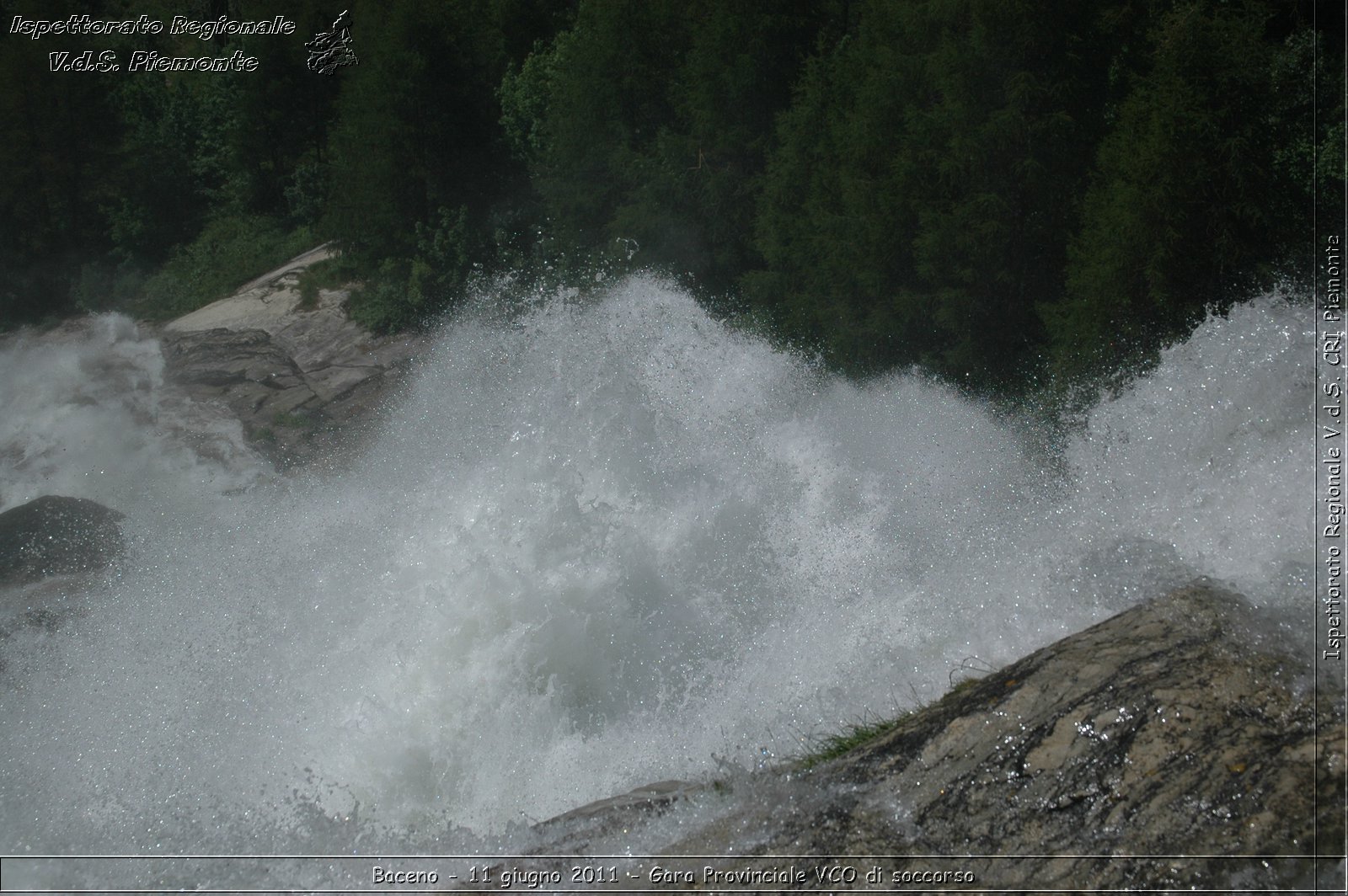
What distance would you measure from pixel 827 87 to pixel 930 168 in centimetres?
219

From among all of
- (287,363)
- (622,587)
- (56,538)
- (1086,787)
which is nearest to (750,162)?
(622,587)

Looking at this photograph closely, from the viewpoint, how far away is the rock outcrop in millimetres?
16016

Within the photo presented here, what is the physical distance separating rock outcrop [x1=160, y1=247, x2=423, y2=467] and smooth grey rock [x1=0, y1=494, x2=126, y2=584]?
3.13 metres

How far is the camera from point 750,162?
41.5 feet

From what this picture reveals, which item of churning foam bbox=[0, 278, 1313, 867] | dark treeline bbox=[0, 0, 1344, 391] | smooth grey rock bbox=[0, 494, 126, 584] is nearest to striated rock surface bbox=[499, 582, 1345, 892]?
churning foam bbox=[0, 278, 1313, 867]

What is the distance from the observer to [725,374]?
29.2ft

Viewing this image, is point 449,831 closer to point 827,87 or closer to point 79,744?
point 79,744

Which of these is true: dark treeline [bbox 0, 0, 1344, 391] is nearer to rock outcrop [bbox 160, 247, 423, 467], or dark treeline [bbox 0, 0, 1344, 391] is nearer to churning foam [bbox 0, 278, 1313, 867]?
rock outcrop [bbox 160, 247, 423, 467]

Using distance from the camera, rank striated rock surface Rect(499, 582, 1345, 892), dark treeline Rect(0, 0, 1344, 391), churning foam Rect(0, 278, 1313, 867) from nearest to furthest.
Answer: striated rock surface Rect(499, 582, 1345, 892) < churning foam Rect(0, 278, 1313, 867) < dark treeline Rect(0, 0, 1344, 391)

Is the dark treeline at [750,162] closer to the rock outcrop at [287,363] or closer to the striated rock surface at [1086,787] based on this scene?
the rock outcrop at [287,363]

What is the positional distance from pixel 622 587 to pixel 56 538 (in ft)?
29.3

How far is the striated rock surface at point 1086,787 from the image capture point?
3.00 metres

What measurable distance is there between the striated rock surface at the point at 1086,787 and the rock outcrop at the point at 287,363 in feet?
41.2

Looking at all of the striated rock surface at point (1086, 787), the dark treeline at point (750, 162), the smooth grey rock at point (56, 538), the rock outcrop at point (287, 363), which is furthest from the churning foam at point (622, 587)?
the rock outcrop at point (287, 363)
